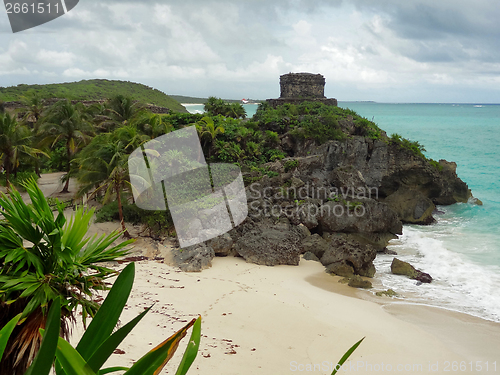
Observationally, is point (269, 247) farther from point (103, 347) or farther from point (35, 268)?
point (103, 347)

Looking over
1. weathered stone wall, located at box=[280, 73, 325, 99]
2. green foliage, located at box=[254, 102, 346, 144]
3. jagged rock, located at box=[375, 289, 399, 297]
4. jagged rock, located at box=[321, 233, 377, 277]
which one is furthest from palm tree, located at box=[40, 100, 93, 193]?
weathered stone wall, located at box=[280, 73, 325, 99]

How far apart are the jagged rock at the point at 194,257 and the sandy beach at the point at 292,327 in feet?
0.82

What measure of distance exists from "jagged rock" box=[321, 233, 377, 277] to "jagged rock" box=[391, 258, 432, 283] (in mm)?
785

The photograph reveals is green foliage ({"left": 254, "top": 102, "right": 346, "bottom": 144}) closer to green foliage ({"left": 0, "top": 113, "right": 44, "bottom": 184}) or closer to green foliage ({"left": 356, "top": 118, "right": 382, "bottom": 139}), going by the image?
green foliage ({"left": 356, "top": 118, "right": 382, "bottom": 139})

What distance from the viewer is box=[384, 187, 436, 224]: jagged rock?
1772 centimetres

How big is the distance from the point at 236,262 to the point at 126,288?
9.86m

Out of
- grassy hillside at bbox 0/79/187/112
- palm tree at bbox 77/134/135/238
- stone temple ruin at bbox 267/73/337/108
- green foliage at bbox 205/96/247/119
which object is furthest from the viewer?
grassy hillside at bbox 0/79/187/112

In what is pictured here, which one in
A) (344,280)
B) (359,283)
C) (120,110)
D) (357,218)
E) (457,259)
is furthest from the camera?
(120,110)

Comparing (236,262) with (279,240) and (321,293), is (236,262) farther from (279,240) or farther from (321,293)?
(321,293)

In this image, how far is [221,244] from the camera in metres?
11.5

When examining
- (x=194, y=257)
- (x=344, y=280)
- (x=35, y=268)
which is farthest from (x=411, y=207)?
(x=35, y=268)

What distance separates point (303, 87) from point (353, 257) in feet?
52.0

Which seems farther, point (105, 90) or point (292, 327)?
point (105, 90)

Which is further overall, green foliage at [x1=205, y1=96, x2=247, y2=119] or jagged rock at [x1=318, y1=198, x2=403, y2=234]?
green foliage at [x1=205, y1=96, x2=247, y2=119]
